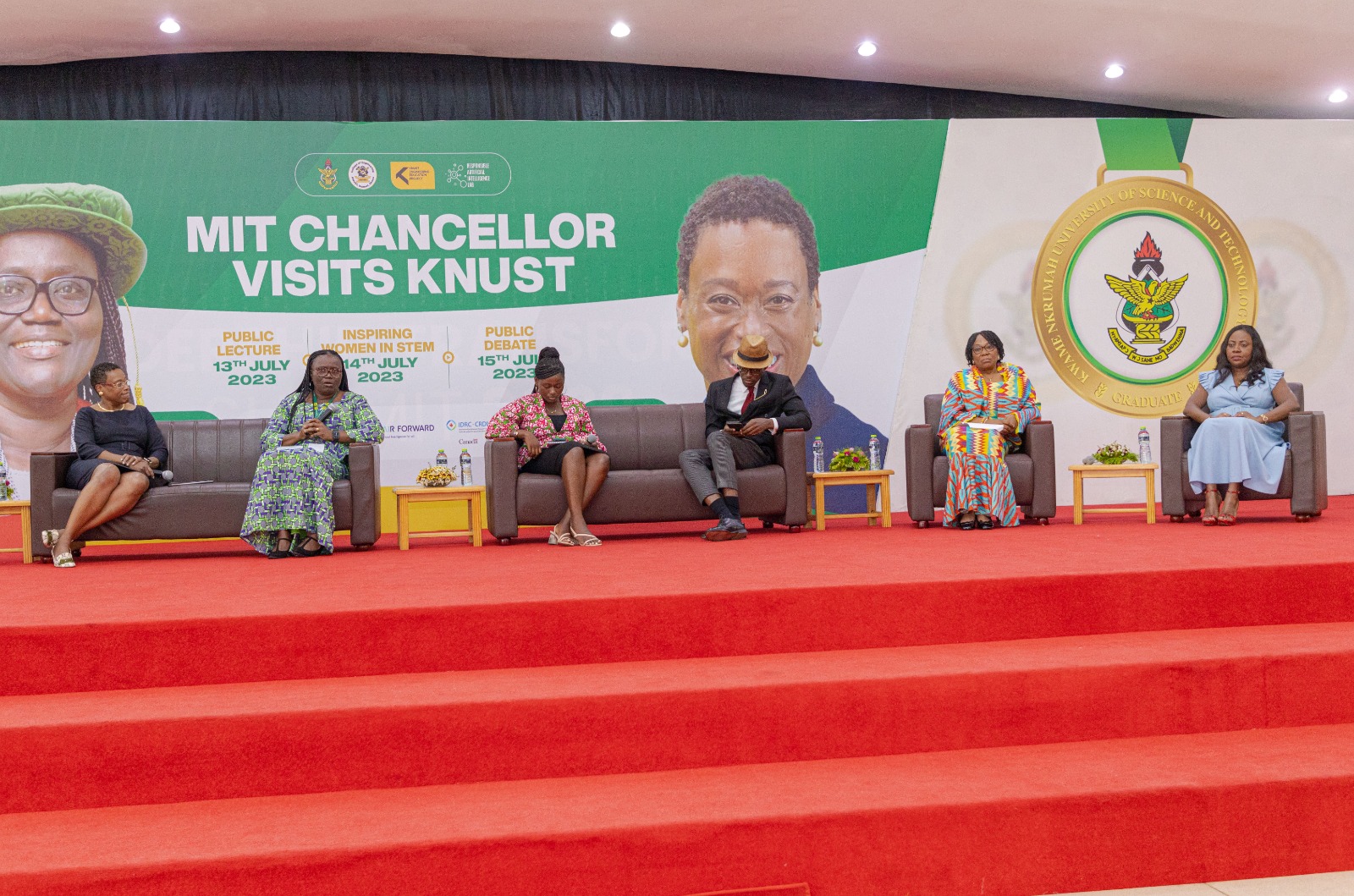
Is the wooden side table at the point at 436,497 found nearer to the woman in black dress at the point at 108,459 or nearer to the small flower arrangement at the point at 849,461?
the woman in black dress at the point at 108,459

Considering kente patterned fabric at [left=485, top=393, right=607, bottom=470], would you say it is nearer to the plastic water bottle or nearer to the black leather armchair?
the black leather armchair

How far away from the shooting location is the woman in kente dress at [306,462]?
4.93 metres

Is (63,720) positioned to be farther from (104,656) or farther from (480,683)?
(480,683)

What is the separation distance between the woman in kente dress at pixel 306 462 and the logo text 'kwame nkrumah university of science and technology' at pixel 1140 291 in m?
4.28

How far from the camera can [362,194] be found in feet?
21.4

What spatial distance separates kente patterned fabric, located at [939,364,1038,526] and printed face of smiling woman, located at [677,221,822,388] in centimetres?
132

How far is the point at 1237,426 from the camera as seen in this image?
17.4 ft

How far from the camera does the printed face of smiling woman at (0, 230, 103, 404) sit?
246 inches

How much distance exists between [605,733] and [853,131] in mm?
5224

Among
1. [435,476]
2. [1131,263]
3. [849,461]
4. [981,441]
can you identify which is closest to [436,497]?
[435,476]

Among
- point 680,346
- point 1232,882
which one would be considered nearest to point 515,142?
point 680,346

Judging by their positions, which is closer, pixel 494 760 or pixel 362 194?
pixel 494 760

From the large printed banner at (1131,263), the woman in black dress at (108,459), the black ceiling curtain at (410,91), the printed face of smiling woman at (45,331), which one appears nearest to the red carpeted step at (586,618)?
the woman in black dress at (108,459)

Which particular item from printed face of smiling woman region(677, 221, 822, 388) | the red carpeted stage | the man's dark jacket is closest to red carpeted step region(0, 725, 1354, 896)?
the red carpeted stage
